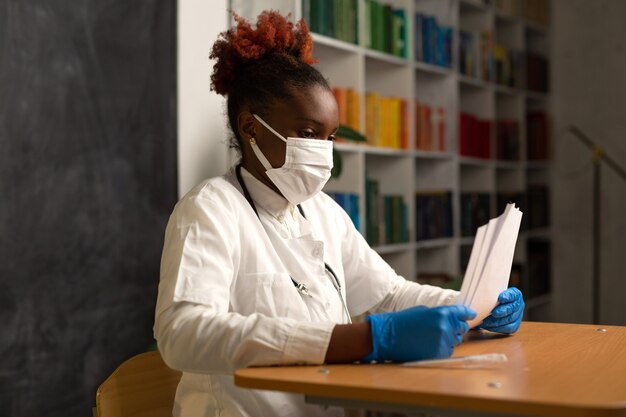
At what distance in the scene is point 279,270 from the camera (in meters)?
1.63

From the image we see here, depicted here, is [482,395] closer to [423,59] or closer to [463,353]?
[463,353]

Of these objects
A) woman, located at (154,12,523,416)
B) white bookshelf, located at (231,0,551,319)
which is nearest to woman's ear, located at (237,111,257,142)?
woman, located at (154,12,523,416)

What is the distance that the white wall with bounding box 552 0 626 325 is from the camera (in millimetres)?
5383

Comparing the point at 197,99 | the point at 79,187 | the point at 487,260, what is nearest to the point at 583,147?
the point at 197,99

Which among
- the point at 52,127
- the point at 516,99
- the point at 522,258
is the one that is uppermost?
the point at 516,99

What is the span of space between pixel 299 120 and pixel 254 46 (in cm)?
22

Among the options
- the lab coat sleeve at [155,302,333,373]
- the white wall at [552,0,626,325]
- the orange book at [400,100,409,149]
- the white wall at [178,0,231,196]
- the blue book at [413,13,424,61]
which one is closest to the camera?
the lab coat sleeve at [155,302,333,373]

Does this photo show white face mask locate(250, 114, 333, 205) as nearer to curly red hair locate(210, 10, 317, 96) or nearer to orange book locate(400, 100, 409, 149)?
curly red hair locate(210, 10, 317, 96)

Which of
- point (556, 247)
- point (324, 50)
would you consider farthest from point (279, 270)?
point (556, 247)

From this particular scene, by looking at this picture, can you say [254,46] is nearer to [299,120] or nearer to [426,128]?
[299,120]

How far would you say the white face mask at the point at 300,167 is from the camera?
167cm

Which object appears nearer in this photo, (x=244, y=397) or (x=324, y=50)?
(x=244, y=397)

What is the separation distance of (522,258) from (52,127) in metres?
3.89

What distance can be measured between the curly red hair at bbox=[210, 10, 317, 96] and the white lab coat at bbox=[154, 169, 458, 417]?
0.23 meters
